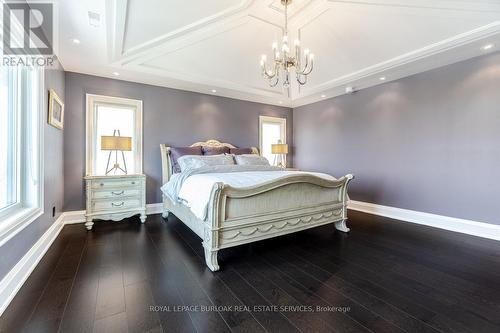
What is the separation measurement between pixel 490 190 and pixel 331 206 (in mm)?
2260

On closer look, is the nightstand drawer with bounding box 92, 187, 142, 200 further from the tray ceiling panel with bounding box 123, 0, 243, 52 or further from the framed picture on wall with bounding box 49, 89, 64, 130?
the tray ceiling panel with bounding box 123, 0, 243, 52

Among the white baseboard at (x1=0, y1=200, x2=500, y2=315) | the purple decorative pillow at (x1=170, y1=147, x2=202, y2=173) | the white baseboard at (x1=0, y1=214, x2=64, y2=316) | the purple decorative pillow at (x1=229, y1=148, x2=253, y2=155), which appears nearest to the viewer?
the white baseboard at (x1=0, y1=214, x2=64, y2=316)

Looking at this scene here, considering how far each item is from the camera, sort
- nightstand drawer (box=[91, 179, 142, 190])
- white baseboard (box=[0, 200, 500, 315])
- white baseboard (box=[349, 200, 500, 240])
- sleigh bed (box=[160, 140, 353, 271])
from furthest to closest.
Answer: nightstand drawer (box=[91, 179, 142, 190]) → white baseboard (box=[349, 200, 500, 240]) → sleigh bed (box=[160, 140, 353, 271]) → white baseboard (box=[0, 200, 500, 315])

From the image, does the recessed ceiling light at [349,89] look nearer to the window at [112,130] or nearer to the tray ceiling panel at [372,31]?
the tray ceiling panel at [372,31]

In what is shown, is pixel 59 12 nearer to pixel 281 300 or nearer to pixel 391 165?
pixel 281 300

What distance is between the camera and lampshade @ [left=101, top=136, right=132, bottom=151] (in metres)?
3.58

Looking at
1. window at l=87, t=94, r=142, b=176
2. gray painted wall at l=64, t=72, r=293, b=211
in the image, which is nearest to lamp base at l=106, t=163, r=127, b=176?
window at l=87, t=94, r=142, b=176

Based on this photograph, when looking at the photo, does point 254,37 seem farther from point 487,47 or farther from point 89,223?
point 89,223

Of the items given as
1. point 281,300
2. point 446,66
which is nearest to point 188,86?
point 281,300

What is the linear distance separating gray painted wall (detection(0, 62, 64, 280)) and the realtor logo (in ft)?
1.18

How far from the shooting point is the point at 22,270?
196 centimetres

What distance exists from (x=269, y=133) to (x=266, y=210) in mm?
3682

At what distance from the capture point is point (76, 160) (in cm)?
377

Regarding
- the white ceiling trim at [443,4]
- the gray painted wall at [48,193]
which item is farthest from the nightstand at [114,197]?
the white ceiling trim at [443,4]
